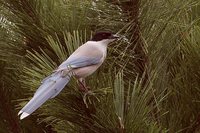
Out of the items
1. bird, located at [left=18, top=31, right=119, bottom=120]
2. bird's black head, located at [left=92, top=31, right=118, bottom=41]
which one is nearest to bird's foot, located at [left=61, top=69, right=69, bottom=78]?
bird, located at [left=18, top=31, right=119, bottom=120]

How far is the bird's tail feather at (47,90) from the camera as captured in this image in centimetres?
109

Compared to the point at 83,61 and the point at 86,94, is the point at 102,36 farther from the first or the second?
the point at 86,94

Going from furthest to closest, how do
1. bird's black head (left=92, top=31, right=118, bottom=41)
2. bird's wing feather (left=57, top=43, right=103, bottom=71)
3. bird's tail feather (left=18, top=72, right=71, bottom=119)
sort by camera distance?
bird's black head (left=92, top=31, right=118, bottom=41)
bird's wing feather (left=57, top=43, right=103, bottom=71)
bird's tail feather (left=18, top=72, right=71, bottom=119)

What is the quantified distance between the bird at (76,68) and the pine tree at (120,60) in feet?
0.07

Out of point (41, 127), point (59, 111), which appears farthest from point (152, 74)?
point (41, 127)

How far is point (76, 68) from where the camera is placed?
1.37m

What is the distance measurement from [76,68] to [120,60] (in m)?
0.12

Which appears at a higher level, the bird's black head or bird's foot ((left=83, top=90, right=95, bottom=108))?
the bird's black head

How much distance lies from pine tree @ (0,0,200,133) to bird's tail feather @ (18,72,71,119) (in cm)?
2

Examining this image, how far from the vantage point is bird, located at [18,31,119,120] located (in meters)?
1.11

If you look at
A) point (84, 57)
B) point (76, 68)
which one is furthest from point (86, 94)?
Result: point (84, 57)

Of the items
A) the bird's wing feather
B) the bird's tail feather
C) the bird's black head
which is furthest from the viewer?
the bird's black head

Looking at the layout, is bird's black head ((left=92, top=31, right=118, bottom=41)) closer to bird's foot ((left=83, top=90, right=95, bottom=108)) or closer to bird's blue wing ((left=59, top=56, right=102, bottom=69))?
bird's blue wing ((left=59, top=56, right=102, bottom=69))

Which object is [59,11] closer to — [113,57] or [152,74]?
[113,57]
